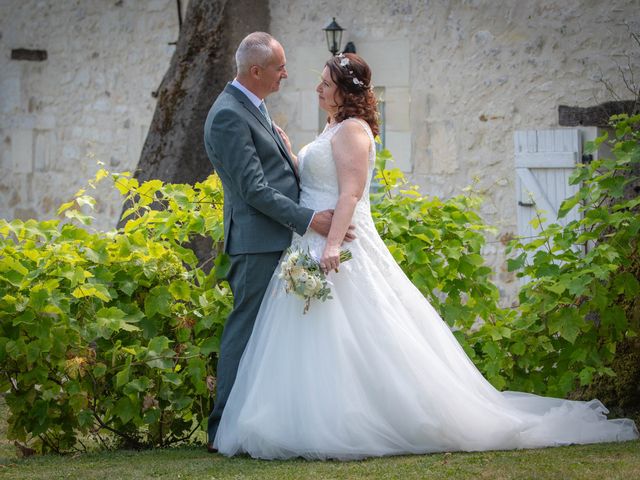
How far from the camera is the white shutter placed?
290 inches

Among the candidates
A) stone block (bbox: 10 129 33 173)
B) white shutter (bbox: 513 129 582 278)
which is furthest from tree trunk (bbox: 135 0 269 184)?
stone block (bbox: 10 129 33 173)

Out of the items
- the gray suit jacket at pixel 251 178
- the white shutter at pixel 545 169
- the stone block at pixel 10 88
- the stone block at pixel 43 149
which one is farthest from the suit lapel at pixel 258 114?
the stone block at pixel 10 88

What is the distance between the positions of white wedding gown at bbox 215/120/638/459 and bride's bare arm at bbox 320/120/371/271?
55 mm

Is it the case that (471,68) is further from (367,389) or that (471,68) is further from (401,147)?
(367,389)

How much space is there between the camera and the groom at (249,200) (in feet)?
13.1

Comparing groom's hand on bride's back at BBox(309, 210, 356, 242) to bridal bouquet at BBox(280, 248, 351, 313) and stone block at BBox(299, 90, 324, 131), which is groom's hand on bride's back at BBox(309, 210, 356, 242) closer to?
bridal bouquet at BBox(280, 248, 351, 313)

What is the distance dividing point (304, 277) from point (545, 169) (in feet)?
13.5

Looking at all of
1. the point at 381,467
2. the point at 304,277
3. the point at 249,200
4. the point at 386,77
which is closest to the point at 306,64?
the point at 386,77

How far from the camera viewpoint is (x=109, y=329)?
13.6 feet

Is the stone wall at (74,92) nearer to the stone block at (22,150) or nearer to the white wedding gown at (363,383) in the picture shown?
the stone block at (22,150)

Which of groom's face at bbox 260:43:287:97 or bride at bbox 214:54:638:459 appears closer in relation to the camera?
bride at bbox 214:54:638:459

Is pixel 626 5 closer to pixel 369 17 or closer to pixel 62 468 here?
pixel 369 17

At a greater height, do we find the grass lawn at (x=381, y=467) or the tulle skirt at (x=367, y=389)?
the tulle skirt at (x=367, y=389)

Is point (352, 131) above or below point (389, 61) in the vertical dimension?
below
